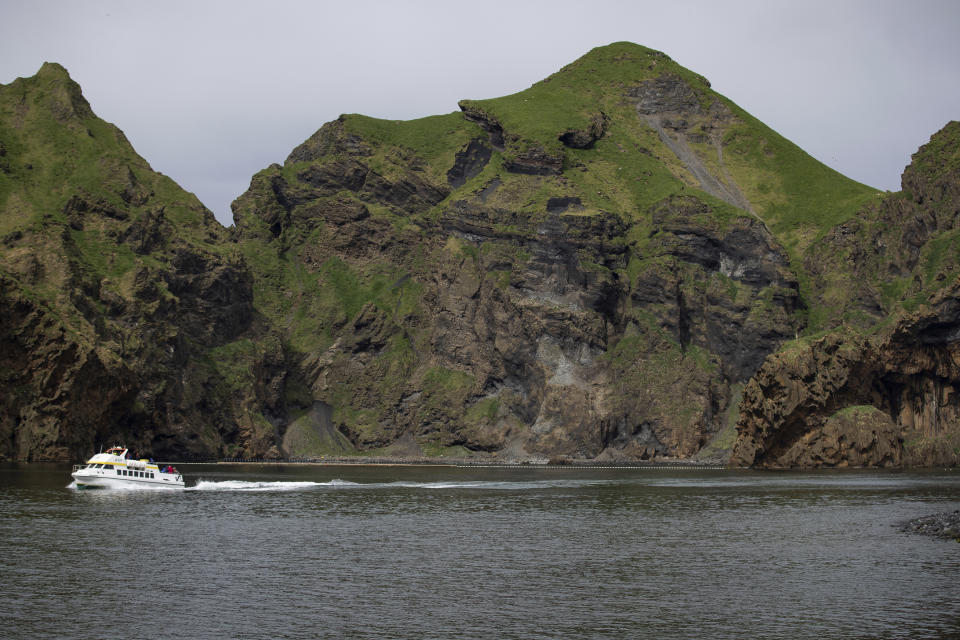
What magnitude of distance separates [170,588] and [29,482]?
105 m

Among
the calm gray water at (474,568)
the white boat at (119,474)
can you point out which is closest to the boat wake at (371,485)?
the white boat at (119,474)

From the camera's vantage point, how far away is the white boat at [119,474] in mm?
153875

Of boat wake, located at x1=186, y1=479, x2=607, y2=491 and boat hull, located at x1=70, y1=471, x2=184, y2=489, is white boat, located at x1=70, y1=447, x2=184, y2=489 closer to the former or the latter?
boat hull, located at x1=70, y1=471, x2=184, y2=489

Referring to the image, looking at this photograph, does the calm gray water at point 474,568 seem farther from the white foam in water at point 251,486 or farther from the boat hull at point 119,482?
the white foam in water at point 251,486

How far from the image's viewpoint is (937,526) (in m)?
93.6

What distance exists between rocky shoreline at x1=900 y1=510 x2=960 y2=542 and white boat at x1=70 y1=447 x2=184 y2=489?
11529 cm

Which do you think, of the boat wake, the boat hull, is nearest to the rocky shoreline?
the boat wake

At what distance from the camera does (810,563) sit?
77.9 m

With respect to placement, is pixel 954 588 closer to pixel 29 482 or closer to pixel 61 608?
pixel 61 608

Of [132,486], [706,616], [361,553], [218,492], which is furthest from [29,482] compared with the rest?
[706,616]

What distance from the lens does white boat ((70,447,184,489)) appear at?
153875 millimetres

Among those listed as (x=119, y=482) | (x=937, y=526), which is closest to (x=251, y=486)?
(x=119, y=482)

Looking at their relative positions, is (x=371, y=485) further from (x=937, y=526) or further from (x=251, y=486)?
(x=937, y=526)

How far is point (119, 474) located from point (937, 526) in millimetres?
122713
